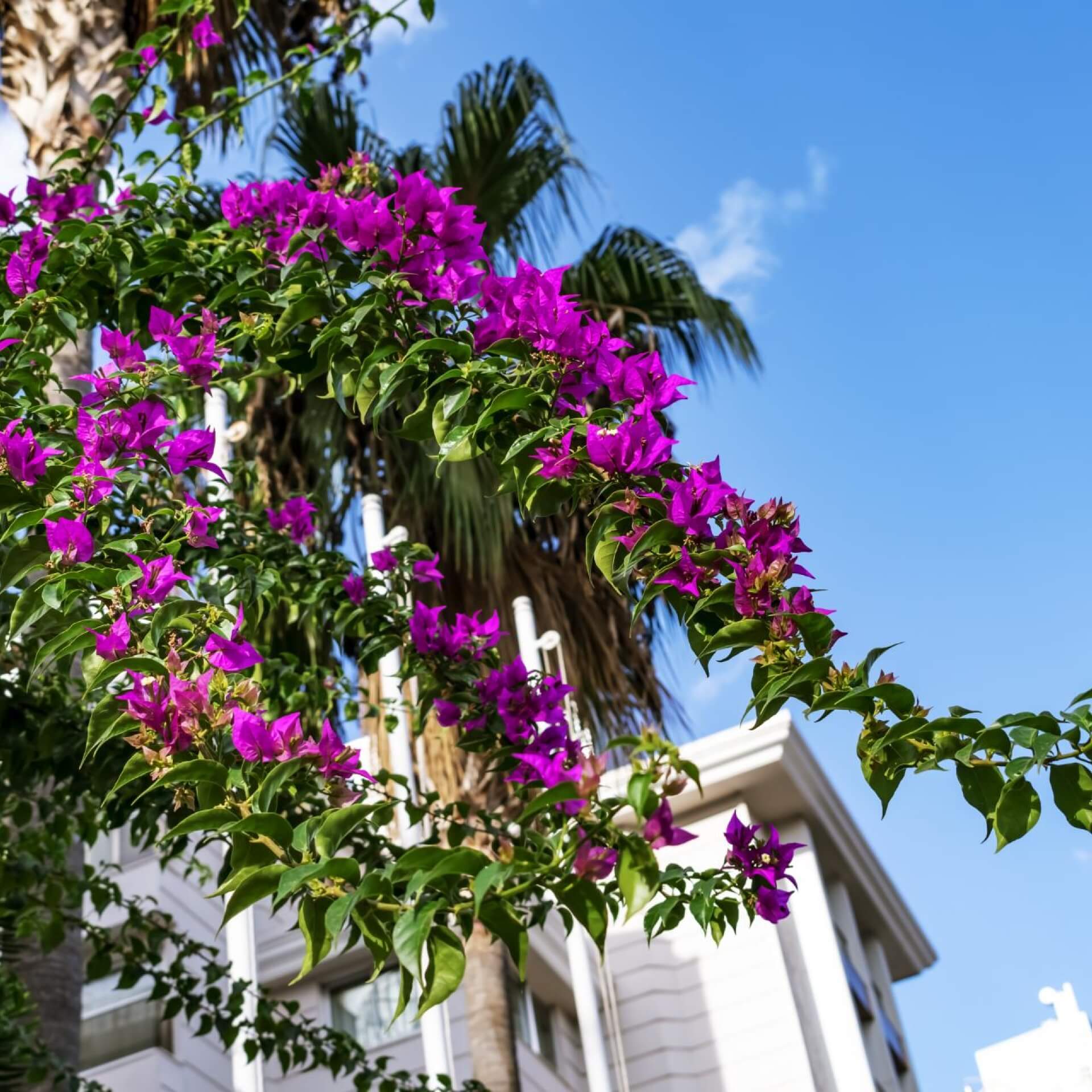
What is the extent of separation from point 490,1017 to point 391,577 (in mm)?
4071

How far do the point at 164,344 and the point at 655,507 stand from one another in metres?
1.43

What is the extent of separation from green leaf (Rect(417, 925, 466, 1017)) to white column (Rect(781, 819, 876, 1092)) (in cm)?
969

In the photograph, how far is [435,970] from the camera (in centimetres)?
158

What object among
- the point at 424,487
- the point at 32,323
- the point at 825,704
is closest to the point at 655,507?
the point at 825,704

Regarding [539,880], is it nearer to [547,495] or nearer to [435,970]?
[435,970]

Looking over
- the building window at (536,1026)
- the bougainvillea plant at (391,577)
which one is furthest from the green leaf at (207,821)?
the building window at (536,1026)

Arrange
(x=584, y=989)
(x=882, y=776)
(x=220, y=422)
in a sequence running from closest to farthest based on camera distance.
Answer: (x=882, y=776) → (x=584, y=989) → (x=220, y=422)

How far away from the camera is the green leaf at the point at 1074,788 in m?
1.69

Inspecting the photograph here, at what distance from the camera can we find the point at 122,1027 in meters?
9.95

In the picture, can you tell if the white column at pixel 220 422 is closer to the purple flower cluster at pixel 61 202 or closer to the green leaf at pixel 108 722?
the purple flower cluster at pixel 61 202

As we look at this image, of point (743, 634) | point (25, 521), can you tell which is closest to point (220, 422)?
point (25, 521)

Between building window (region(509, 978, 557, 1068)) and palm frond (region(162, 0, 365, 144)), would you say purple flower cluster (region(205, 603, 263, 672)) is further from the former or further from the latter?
building window (region(509, 978, 557, 1068))

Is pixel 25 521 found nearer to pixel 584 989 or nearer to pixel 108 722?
pixel 108 722

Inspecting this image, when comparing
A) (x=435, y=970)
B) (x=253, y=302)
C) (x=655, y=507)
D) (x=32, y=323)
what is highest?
(x=32, y=323)
